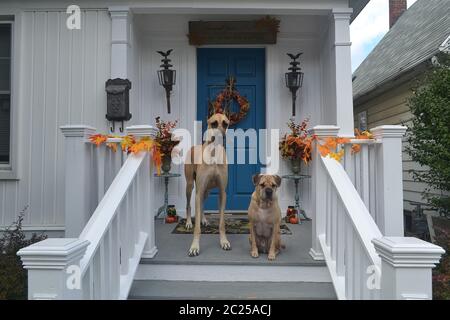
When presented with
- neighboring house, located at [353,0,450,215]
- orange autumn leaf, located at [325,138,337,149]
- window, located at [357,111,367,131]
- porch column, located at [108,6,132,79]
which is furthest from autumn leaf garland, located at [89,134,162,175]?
window, located at [357,111,367,131]

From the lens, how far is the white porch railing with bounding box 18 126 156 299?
178 centimetres

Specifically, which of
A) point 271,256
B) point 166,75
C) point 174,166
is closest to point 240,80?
point 166,75

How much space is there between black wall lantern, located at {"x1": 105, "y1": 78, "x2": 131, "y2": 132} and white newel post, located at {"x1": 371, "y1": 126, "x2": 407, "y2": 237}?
286 centimetres

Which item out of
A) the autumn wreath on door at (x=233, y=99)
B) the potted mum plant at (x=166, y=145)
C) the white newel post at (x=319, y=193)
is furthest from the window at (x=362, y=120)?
the white newel post at (x=319, y=193)

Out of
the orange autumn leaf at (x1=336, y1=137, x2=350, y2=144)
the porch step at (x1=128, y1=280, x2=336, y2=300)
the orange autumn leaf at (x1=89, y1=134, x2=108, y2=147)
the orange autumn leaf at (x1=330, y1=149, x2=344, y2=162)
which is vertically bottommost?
the porch step at (x1=128, y1=280, x2=336, y2=300)

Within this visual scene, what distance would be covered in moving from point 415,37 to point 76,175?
7996 millimetres

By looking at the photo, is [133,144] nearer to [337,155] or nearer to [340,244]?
[337,155]

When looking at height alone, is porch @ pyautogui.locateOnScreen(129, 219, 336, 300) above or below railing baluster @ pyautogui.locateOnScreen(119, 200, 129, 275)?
below

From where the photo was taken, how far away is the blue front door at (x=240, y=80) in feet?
17.6

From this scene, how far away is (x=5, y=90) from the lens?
4.54m

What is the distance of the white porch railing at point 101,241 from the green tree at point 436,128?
11.7 ft

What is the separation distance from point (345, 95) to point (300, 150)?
3.10 feet

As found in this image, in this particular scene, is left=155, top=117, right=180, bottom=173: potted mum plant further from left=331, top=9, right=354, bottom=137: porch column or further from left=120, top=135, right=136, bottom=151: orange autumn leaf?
left=331, top=9, right=354, bottom=137: porch column
